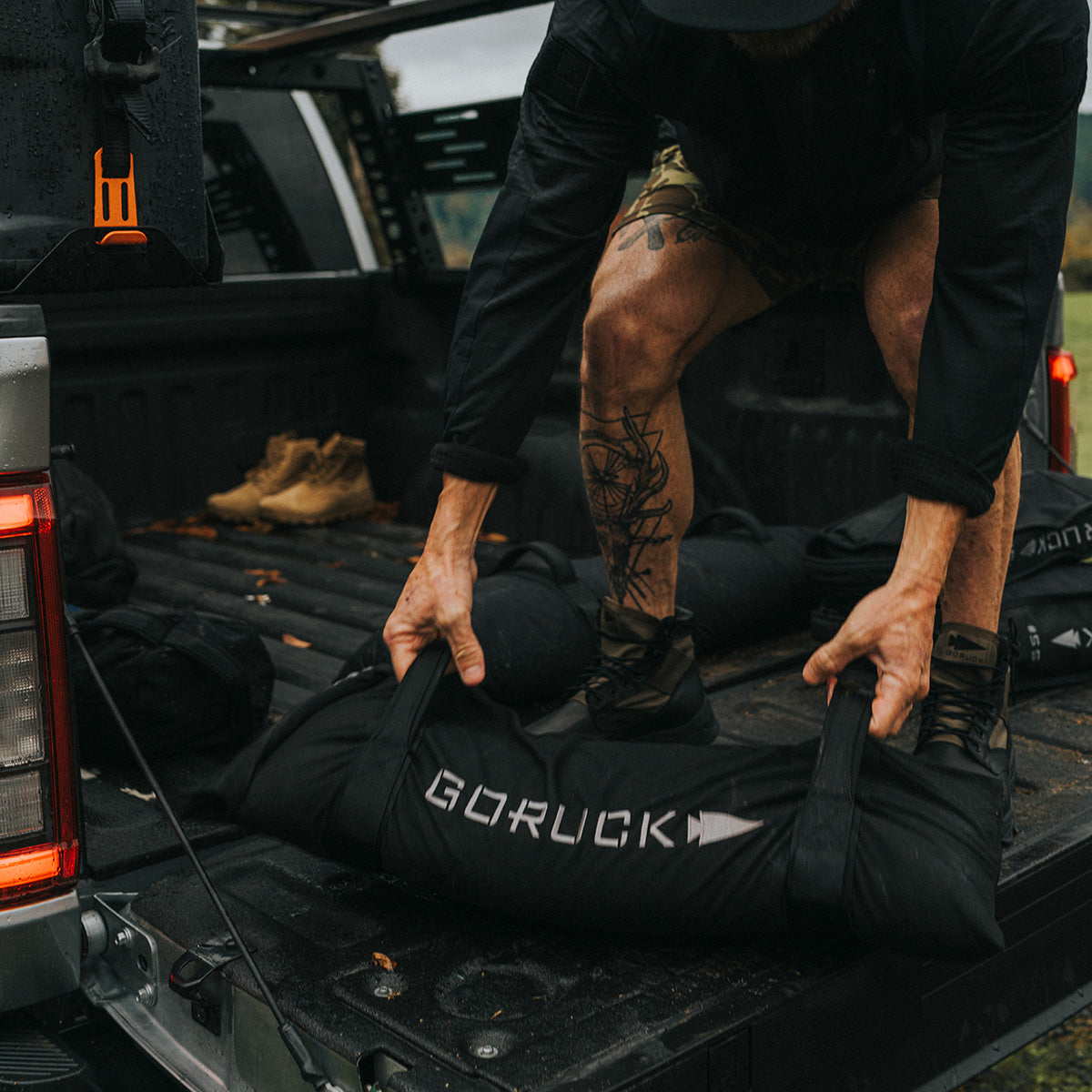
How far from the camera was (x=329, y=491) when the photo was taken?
4508mm

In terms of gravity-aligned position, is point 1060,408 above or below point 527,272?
below

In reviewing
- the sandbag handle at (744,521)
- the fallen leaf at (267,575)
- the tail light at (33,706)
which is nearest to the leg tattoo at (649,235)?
the sandbag handle at (744,521)

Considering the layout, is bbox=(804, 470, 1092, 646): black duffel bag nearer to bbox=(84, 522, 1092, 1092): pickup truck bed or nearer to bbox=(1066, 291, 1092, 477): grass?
bbox=(1066, 291, 1092, 477): grass

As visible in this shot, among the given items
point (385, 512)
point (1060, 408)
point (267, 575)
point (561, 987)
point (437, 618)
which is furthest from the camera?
point (385, 512)

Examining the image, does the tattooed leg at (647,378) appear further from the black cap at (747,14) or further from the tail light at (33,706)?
the tail light at (33,706)

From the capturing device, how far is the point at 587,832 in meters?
1.54

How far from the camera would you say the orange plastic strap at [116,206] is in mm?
1589

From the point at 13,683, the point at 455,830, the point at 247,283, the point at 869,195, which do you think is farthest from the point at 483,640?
the point at 247,283

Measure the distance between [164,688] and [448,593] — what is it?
77 centimetres

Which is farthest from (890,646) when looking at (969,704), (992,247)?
(992,247)

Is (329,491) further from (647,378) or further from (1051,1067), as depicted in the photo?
(1051,1067)

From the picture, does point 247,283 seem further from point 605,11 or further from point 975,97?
point 975,97

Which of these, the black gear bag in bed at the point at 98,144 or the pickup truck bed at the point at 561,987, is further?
the black gear bag in bed at the point at 98,144

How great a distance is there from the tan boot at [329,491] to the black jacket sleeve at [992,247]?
302 cm
